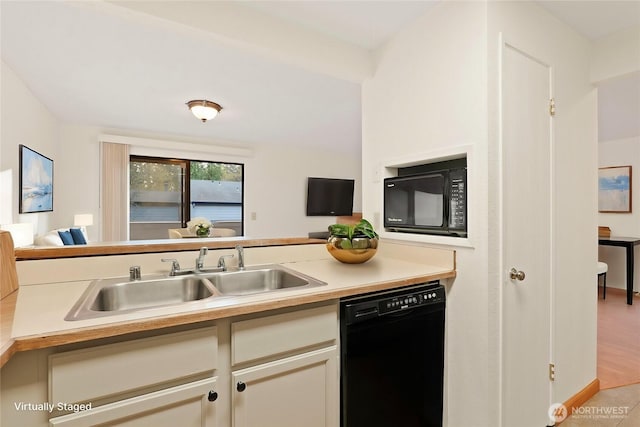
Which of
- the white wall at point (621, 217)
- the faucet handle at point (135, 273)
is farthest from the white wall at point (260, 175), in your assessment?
the white wall at point (621, 217)

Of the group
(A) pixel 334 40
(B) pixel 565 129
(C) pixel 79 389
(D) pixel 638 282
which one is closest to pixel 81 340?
(C) pixel 79 389

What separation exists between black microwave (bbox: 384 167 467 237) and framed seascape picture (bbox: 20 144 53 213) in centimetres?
329

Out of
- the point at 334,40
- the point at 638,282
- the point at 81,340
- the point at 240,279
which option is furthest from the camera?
the point at 638,282

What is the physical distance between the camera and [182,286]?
1340 mm

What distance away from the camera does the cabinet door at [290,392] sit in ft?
3.27

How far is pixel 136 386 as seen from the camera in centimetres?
83

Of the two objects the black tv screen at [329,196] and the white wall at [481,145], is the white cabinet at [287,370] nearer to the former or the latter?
the white wall at [481,145]

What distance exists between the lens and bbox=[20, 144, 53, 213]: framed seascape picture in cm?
275

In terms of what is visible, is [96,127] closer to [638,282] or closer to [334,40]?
[334,40]

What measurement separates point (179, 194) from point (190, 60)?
3125 millimetres

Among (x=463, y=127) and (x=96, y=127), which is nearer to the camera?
(x=463, y=127)

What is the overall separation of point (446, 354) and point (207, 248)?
132 cm

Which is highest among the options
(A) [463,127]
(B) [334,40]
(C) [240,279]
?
(B) [334,40]

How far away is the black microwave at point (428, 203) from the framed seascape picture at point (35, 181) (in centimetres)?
329
